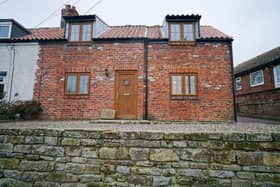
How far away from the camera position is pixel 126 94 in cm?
777

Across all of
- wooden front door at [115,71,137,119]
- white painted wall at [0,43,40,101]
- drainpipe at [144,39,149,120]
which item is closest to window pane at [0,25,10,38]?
white painted wall at [0,43,40,101]

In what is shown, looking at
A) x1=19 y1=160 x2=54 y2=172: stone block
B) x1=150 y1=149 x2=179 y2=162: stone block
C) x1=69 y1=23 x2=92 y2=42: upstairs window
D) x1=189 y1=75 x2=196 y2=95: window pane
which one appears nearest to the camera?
x1=150 y1=149 x2=179 y2=162: stone block

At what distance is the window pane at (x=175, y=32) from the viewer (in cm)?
808

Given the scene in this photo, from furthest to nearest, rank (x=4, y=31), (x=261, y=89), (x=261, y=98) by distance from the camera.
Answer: (x=261, y=89), (x=261, y=98), (x=4, y=31)

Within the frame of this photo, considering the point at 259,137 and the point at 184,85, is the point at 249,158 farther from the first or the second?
the point at 184,85

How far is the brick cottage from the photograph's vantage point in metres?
7.53

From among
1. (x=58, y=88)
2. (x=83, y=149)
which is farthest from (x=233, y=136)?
(x=58, y=88)

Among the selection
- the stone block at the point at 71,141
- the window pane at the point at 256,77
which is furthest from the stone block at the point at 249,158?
the window pane at the point at 256,77

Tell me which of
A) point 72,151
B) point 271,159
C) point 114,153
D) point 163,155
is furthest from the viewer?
point 72,151

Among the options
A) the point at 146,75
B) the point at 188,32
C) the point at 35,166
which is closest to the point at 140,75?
the point at 146,75

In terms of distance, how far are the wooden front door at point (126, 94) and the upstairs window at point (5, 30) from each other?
6.81m

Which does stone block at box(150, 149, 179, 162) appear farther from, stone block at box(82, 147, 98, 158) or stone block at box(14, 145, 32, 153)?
stone block at box(14, 145, 32, 153)

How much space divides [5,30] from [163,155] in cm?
1111

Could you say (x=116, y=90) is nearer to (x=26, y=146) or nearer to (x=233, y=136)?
(x=26, y=146)
